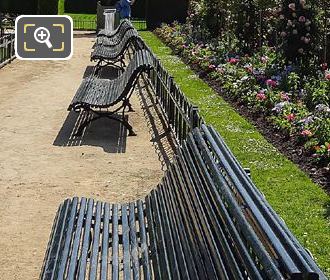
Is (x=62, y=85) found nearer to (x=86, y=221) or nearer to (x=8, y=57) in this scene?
(x=8, y=57)

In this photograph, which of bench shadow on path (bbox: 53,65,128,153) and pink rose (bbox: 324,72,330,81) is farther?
pink rose (bbox: 324,72,330,81)

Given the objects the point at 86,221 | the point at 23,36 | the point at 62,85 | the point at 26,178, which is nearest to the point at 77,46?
the point at 23,36

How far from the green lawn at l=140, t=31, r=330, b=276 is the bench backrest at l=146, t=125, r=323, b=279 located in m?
1.25

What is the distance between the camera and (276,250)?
7.54 ft

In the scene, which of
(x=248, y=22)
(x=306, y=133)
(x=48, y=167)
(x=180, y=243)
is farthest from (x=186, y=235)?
(x=248, y=22)

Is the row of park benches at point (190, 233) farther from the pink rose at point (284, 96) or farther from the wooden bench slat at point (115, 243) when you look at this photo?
the pink rose at point (284, 96)

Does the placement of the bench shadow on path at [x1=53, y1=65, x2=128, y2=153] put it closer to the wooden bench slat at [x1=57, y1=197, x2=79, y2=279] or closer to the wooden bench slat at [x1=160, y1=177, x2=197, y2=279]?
the wooden bench slat at [x1=57, y1=197, x2=79, y2=279]

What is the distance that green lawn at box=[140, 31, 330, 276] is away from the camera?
16.8 ft

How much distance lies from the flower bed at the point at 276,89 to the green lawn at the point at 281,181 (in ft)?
1.13

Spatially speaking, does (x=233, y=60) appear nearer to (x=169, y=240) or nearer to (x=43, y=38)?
(x=43, y=38)

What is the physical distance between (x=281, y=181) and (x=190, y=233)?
310cm

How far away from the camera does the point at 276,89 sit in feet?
34.4

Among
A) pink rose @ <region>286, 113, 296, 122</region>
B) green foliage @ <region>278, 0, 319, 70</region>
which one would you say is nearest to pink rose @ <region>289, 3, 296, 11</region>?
green foliage @ <region>278, 0, 319, 70</region>

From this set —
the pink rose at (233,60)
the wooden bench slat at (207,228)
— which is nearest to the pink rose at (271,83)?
the pink rose at (233,60)
